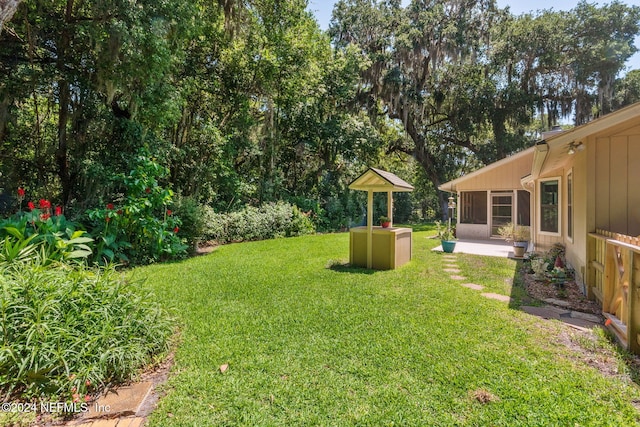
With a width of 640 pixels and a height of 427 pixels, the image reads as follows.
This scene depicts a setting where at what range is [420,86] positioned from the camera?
1605cm

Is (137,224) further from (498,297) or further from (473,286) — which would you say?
(498,297)

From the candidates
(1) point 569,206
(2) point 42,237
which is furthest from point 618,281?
(2) point 42,237

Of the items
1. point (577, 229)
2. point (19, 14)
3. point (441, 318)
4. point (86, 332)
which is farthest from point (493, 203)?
point (19, 14)

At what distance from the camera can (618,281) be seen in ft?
10.5

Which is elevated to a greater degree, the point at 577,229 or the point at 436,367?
the point at 577,229

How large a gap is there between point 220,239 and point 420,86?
12905mm

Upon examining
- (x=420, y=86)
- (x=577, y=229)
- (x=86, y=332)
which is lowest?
(x=86, y=332)

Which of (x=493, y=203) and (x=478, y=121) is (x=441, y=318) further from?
(x=478, y=121)

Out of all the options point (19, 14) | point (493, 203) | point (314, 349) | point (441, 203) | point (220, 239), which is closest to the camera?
point (314, 349)

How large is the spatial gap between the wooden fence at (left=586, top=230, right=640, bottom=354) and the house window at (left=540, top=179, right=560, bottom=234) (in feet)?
10.6

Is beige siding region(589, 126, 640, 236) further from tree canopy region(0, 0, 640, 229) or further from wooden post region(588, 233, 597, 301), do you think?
tree canopy region(0, 0, 640, 229)

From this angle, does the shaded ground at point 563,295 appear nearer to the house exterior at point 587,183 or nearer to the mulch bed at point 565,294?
the mulch bed at point 565,294

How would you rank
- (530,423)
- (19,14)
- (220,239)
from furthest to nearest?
(220,239), (19,14), (530,423)

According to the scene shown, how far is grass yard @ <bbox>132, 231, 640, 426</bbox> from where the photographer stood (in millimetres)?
1926
